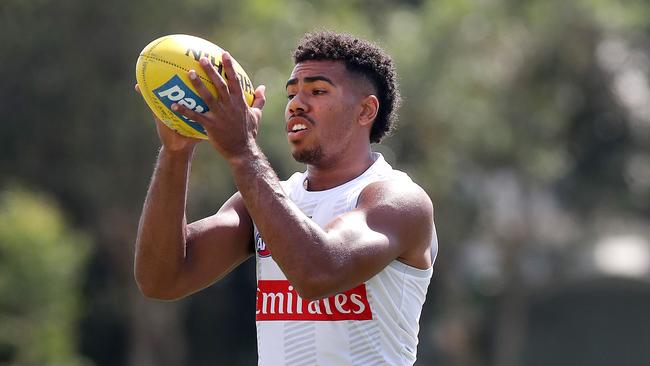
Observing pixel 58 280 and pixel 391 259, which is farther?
pixel 58 280

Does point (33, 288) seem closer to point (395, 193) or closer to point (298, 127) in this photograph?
point (298, 127)

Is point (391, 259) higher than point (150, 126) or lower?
lower

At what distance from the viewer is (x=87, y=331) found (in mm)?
30062

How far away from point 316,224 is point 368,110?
3.25 ft

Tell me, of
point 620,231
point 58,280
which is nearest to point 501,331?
point 620,231

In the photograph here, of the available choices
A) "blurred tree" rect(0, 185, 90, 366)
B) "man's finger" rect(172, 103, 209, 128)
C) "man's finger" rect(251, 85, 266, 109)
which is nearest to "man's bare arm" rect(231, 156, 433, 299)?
"man's finger" rect(172, 103, 209, 128)

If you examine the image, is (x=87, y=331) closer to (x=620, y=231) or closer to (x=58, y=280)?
(x=58, y=280)

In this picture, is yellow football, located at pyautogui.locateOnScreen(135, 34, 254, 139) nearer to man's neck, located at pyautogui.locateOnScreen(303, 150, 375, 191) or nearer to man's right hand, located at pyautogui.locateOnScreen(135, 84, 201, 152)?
man's right hand, located at pyautogui.locateOnScreen(135, 84, 201, 152)

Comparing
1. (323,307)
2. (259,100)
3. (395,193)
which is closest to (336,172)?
(395,193)

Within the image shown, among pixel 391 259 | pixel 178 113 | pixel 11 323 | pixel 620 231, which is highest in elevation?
pixel 620 231

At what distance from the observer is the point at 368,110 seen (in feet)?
19.8

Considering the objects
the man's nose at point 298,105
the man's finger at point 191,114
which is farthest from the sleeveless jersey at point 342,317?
the man's finger at point 191,114

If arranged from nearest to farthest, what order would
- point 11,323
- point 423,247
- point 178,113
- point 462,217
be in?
point 178,113, point 423,247, point 11,323, point 462,217

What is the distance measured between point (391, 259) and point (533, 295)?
105 feet
